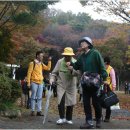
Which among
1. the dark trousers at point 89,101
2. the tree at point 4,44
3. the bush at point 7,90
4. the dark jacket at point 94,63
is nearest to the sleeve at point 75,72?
the dark jacket at point 94,63

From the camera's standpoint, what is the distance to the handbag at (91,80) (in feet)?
25.1

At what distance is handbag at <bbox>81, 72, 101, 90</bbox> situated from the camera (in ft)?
25.1

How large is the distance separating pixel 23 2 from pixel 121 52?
150 feet

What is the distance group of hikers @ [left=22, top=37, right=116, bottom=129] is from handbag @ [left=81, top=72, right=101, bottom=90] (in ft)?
0.16

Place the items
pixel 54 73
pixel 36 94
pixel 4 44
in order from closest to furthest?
1. pixel 54 73
2. pixel 36 94
3. pixel 4 44

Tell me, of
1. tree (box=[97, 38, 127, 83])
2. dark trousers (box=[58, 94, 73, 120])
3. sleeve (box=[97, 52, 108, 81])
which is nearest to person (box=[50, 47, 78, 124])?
dark trousers (box=[58, 94, 73, 120])

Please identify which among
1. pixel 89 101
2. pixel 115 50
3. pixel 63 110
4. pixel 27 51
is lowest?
pixel 63 110

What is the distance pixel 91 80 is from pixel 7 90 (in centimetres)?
217

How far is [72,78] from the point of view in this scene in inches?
336

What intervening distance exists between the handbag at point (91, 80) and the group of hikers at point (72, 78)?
50mm

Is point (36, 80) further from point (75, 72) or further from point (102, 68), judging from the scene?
point (102, 68)

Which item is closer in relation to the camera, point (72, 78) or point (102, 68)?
point (102, 68)

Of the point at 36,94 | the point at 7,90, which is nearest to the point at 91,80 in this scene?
the point at 7,90

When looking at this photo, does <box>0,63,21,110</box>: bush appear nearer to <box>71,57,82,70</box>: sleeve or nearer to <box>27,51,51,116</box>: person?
<box>27,51,51,116</box>: person
